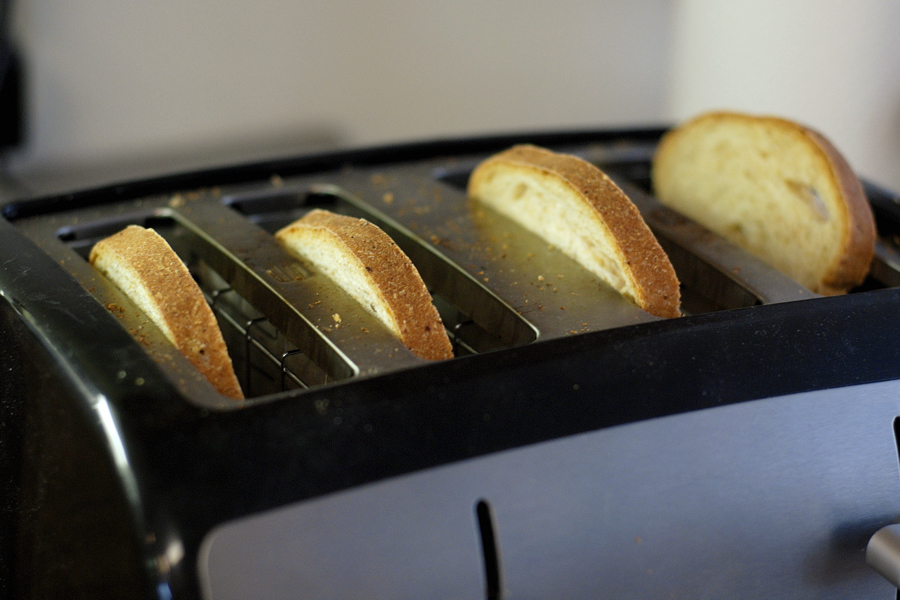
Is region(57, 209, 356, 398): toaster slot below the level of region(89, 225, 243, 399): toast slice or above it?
below

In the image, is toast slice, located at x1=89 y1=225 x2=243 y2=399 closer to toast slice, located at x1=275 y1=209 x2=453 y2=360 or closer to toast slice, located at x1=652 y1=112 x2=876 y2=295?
toast slice, located at x1=275 y1=209 x2=453 y2=360

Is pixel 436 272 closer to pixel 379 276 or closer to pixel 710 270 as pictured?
pixel 379 276

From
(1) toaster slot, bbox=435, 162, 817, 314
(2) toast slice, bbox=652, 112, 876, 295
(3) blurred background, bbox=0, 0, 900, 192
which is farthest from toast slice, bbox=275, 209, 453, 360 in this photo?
(3) blurred background, bbox=0, 0, 900, 192

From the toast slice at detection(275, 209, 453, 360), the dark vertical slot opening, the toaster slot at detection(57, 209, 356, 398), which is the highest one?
the toast slice at detection(275, 209, 453, 360)

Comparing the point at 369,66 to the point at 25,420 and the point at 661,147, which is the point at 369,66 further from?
the point at 25,420

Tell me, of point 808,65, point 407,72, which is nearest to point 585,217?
point 407,72

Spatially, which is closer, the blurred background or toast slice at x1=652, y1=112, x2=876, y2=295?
toast slice at x1=652, y1=112, x2=876, y2=295

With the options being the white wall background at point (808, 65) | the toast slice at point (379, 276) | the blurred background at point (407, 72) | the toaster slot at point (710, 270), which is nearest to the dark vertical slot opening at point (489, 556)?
the toast slice at point (379, 276)
